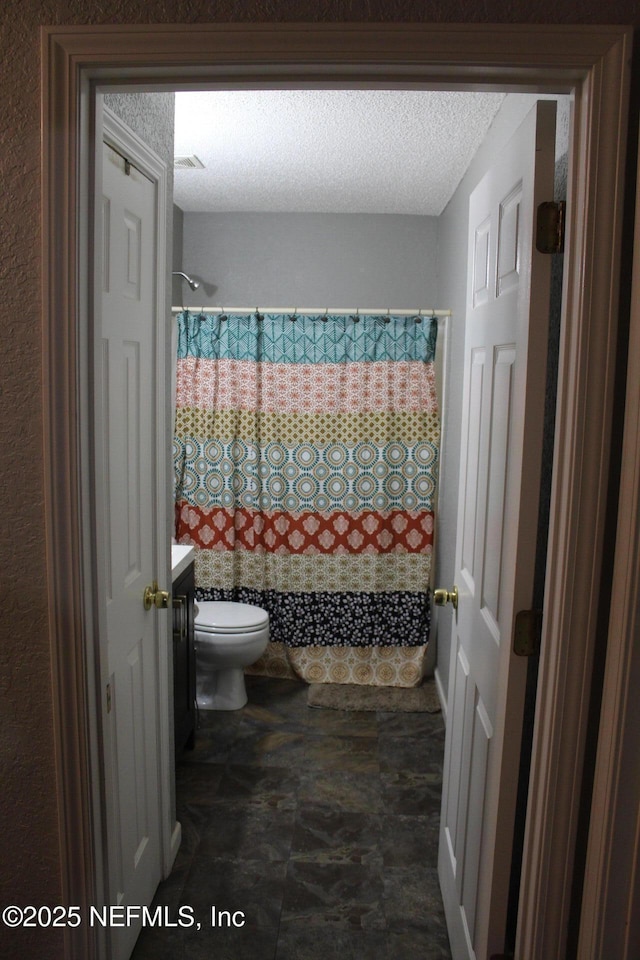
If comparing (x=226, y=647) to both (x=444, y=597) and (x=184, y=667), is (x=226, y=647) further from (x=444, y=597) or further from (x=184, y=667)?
(x=444, y=597)

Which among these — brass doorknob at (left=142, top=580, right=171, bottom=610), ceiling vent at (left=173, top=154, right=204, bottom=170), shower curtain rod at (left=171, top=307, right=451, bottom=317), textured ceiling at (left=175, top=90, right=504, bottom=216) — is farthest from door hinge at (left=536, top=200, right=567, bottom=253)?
shower curtain rod at (left=171, top=307, right=451, bottom=317)

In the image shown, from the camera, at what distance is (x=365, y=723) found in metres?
3.47

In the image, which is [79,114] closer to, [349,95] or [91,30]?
[91,30]

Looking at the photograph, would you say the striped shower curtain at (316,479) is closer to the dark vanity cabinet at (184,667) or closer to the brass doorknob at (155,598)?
the dark vanity cabinet at (184,667)

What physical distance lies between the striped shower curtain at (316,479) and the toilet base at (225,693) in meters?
0.43

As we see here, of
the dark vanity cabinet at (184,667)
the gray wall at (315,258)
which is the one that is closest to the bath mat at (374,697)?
the dark vanity cabinet at (184,667)

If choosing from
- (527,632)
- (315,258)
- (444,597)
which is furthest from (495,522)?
(315,258)

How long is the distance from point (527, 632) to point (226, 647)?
7.12ft

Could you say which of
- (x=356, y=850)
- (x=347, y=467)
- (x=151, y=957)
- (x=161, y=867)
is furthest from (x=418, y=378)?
(x=151, y=957)

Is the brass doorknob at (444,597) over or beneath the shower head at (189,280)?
beneath

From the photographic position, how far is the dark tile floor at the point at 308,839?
2.10m

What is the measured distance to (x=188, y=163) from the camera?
3.19 metres

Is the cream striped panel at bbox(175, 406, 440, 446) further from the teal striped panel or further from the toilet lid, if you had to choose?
the toilet lid

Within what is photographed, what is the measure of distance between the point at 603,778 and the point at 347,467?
2.67 metres
